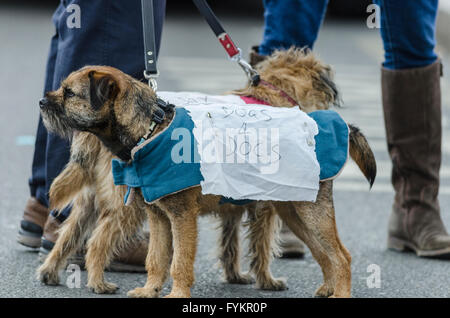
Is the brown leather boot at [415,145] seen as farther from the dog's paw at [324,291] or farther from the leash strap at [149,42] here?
the leash strap at [149,42]

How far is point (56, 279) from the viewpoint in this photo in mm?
4055

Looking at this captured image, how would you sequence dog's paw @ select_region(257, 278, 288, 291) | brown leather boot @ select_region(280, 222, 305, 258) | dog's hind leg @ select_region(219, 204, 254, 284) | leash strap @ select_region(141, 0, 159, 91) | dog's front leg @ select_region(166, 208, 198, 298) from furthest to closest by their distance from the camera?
1. brown leather boot @ select_region(280, 222, 305, 258)
2. dog's hind leg @ select_region(219, 204, 254, 284)
3. dog's paw @ select_region(257, 278, 288, 291)
4. leash strap @ select_region(141, 0, 159, 91)
5. dog's front leg @ select_region(166, 208, 198, 298)

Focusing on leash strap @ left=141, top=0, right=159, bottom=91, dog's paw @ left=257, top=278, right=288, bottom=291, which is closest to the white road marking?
dog's paw @ left=257, top=278, right=288, bottom=291

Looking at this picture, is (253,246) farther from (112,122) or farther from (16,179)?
(16,179)

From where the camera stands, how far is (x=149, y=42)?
3.79m

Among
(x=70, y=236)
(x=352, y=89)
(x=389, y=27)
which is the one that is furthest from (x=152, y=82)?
(x=352, y=89)

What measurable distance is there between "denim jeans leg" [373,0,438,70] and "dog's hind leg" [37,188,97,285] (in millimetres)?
1789

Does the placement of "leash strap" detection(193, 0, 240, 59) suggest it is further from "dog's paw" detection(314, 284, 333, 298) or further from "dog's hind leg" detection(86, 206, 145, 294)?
"dog's paw" detection(314, 284, 333, 298)

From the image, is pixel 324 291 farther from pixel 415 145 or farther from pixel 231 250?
pixel 415 145

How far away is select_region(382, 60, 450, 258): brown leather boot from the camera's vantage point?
480cm

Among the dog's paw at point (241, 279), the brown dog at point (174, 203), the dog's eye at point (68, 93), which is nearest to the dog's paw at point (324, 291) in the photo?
the brown dog at point (174, 203)

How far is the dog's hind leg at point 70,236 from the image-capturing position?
4.05m

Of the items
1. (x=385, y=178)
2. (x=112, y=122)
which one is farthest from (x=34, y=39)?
(x=112, y=122)
